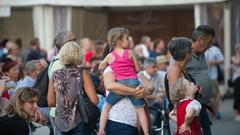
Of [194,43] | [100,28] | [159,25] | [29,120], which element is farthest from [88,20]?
→ [29,120]

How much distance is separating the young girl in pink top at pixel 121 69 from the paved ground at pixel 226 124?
5989 millimetres

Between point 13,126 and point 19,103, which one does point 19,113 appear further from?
point 13,126

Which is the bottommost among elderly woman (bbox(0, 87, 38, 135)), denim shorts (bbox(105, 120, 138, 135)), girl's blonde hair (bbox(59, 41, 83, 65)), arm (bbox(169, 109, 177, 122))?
denim shorts (bbox(105, 120, 138, 135))

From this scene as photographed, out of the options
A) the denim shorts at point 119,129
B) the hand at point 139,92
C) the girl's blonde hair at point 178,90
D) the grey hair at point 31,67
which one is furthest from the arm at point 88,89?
the grey hair at point 31,67

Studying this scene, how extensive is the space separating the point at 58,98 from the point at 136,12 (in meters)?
18.4

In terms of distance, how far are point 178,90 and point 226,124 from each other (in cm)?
794

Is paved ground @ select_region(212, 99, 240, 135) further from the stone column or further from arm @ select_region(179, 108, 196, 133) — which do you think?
arm @ select_region(179, 108, 196, 133)

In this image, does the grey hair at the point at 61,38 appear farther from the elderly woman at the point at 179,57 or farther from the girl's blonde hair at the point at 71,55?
the elderly woman at the point at 179,57

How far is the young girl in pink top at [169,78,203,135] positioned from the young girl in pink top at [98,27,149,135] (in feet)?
1.21

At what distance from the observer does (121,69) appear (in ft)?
25.7

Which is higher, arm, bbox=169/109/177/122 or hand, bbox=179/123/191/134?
arm, bbox=169/109/177/122

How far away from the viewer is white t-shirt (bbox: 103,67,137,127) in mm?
7719

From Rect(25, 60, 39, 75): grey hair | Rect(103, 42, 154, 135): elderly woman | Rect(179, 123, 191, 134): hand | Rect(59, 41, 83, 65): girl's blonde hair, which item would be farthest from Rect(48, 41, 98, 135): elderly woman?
Rect(25, 60, 39, 75): grey hair

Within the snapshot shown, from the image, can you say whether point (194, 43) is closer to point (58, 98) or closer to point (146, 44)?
point (58, 98)
